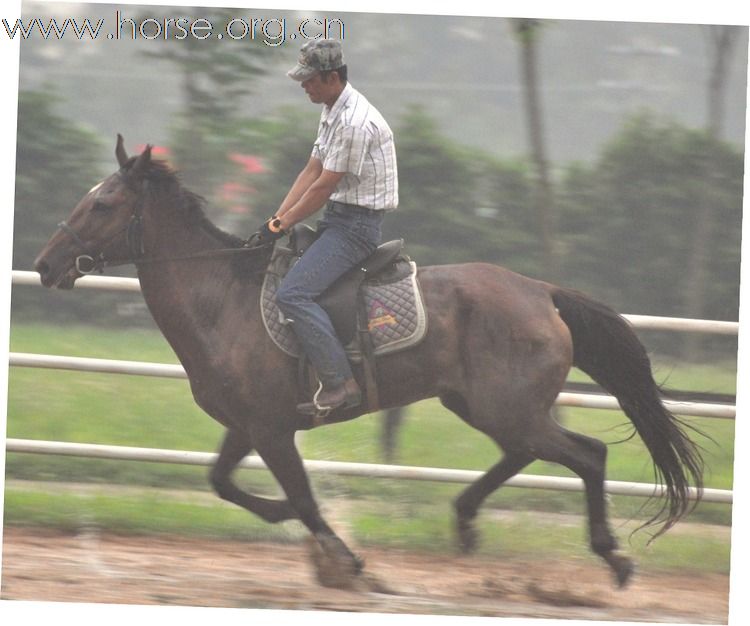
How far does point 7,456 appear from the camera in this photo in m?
6.96

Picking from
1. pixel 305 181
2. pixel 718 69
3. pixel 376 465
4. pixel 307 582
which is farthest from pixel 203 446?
pixel 718 69

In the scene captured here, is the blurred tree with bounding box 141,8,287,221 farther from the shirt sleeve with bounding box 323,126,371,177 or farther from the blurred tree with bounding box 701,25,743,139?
the blurred tree with bounding box 701,25,743,139

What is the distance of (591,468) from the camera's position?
5.59 meters

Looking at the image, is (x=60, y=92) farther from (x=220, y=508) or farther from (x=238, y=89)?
(x=220, y=508)

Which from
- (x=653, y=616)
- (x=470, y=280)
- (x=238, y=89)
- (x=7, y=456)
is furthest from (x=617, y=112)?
(x=7, y=456)

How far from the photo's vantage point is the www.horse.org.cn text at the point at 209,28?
7832 mm

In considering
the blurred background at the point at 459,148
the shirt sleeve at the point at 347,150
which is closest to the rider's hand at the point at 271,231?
the shirt sleeve at the point at 347,150

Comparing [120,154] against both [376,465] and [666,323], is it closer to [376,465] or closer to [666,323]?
[376,465]

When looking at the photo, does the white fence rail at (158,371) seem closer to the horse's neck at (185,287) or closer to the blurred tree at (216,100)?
the horse's neck at (185,287)

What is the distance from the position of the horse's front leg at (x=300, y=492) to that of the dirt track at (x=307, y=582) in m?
0.20

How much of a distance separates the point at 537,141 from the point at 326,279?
Answer: 9.63ft

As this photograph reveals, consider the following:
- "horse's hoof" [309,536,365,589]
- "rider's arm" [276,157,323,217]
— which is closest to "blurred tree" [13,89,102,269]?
"rider's arm" [276,157,323,217]

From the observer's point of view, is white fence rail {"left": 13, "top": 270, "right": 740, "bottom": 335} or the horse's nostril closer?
the horse's nostril

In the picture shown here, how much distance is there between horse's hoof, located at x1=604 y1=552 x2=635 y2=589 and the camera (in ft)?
18.6
